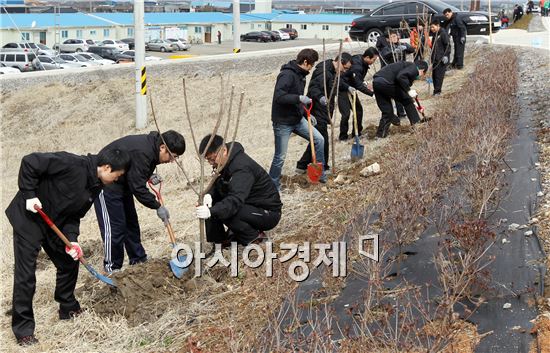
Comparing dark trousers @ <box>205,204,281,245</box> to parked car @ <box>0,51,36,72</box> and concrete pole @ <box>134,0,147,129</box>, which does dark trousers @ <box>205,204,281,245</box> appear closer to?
concrete pole @ <box>134,0,147,129</box>

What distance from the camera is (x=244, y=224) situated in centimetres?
570

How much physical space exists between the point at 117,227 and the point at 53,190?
1.13 m

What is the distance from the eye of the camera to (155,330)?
4535 millimetres

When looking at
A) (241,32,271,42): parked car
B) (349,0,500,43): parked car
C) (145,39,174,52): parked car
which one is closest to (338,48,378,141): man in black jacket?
(349,0,500,43): parked car

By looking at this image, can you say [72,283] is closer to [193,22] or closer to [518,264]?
[518,264]

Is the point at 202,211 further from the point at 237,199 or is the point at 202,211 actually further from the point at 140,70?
the point at 140,70

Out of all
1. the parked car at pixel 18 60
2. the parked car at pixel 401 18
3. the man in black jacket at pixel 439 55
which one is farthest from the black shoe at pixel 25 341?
the parked car at pixel 18 60

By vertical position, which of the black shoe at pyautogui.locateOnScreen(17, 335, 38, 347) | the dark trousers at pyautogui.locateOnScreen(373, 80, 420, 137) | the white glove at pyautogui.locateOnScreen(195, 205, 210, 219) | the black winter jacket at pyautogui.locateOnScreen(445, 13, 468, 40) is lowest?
the black shoe at pyautogui.locateOnScreen(17, 335, 38, 347)

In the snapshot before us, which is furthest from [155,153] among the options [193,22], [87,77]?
[193,22]

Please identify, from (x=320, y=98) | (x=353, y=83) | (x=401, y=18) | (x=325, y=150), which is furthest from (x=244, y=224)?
(x=401, y=18)

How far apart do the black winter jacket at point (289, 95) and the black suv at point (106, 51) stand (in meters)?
35.4

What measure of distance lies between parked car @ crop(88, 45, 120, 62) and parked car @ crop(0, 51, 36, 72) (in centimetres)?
681

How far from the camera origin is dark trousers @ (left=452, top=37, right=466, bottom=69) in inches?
594

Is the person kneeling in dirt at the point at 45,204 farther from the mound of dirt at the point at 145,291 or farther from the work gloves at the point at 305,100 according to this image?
the work gloves at the point at 305,100
